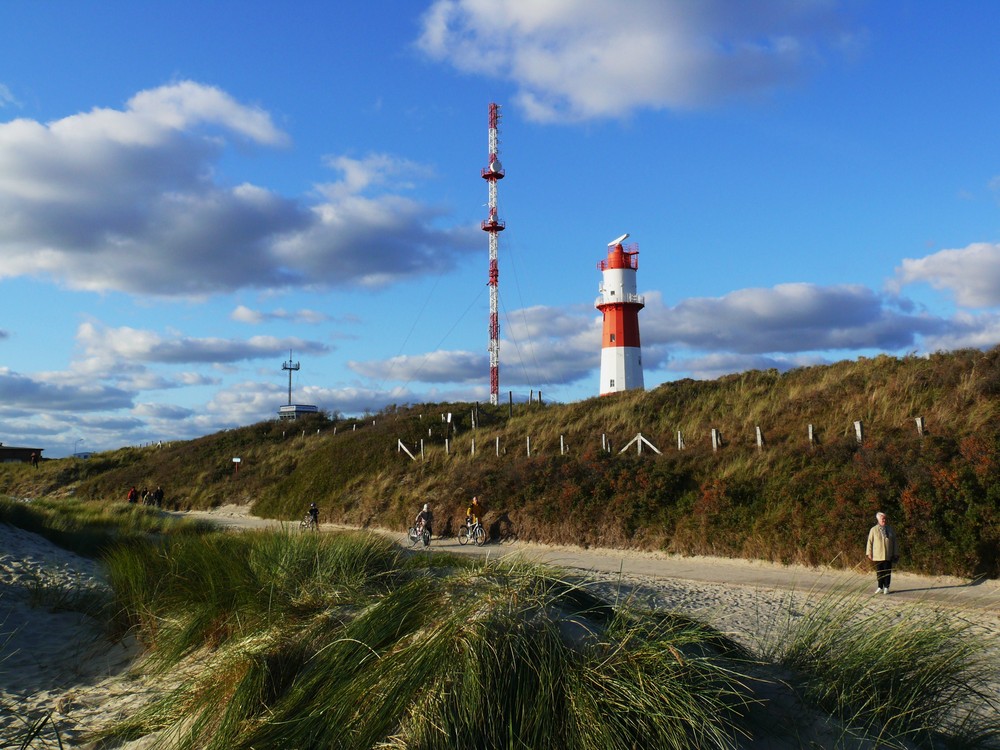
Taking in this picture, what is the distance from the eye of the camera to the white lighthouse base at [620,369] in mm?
36656

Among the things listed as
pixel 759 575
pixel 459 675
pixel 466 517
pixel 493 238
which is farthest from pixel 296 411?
pixel 459 675

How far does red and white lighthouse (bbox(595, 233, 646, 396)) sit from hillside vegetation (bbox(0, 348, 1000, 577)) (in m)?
4.13

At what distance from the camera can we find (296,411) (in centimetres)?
5731

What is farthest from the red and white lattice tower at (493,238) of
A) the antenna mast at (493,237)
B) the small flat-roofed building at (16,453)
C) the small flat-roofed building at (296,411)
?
→ the small flat-roofed building at (16,453)

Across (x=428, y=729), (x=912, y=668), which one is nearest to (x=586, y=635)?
(x=428, y=729)

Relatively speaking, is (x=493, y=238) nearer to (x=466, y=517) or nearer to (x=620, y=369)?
(x=620, y=369)

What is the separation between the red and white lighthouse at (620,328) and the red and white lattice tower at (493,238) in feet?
22.1

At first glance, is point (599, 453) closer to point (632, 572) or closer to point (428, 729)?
point (632, 572)

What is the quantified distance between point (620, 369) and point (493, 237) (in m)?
11.6

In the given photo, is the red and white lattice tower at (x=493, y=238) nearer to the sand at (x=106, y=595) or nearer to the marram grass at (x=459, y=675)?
the sand at (x=106, y=595)

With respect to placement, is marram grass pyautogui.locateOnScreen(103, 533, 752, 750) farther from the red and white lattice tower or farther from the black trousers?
the red and white lattice tower

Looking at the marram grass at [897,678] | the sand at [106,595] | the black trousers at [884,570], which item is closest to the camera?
the marram grass at [897,678]

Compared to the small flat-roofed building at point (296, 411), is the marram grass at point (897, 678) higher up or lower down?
lower down

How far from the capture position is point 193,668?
6207 millimetres
